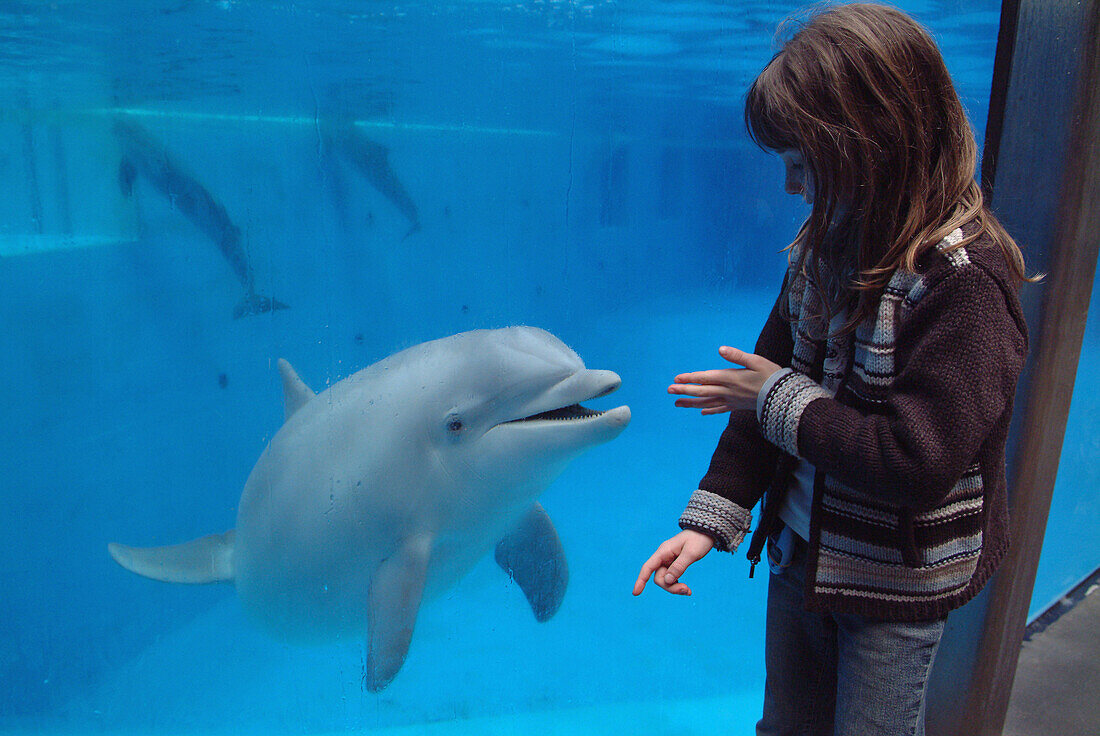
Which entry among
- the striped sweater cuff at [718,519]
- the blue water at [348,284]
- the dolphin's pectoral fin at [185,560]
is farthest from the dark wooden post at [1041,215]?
the dolphin's pectoral fin at [185,560]

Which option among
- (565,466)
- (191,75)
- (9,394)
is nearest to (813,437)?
(565,466)

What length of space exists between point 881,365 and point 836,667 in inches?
39.5

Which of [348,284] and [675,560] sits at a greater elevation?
[348,284]

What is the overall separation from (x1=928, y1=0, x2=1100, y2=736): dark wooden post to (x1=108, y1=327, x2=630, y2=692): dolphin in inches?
63.9

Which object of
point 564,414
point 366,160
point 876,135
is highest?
point 876,135

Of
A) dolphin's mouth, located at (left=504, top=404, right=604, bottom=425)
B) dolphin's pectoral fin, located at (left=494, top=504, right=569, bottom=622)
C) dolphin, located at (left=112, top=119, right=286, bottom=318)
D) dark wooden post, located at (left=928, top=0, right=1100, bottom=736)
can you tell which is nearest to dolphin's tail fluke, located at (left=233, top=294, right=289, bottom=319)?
dolphin, located at (left=112, top=119, right=286, bottom=318)

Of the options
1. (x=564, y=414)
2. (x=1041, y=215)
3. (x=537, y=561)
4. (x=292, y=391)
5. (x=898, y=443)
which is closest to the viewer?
(x=898, y=443)

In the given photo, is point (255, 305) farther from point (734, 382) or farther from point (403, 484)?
point (734, 382)

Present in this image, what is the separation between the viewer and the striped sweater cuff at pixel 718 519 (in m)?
1.92

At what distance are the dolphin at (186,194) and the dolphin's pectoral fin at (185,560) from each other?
4.30ft

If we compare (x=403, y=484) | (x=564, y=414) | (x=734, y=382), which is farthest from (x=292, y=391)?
(x=734, y=382)

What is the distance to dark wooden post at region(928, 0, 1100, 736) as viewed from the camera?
8.21 feet

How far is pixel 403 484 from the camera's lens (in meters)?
3.18

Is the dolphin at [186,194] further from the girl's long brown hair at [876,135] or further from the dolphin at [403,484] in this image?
the girl's long brown hair at [876,135]
